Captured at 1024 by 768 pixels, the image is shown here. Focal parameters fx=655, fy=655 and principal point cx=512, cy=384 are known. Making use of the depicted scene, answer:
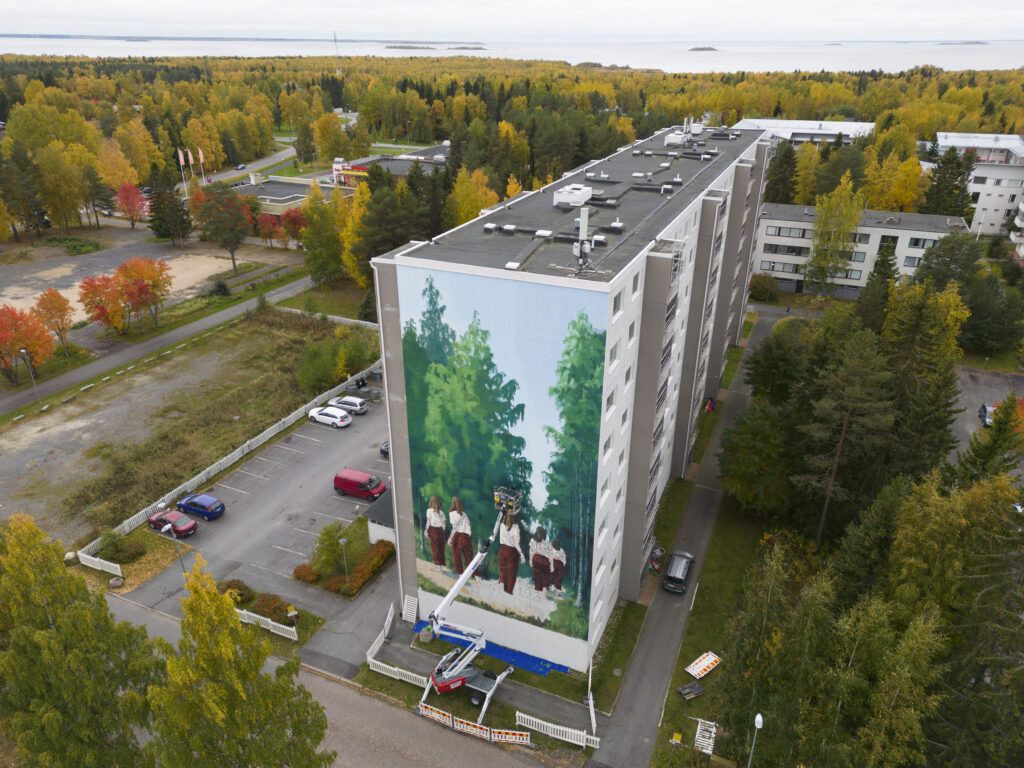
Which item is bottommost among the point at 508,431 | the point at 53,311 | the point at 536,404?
the point at 53,311

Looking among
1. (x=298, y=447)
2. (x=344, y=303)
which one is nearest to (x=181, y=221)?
(x=344, y=303)

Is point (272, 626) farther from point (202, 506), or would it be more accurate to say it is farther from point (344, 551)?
point (202, 506)

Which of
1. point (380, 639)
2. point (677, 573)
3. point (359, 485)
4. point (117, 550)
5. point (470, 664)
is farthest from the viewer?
point (359, 485)

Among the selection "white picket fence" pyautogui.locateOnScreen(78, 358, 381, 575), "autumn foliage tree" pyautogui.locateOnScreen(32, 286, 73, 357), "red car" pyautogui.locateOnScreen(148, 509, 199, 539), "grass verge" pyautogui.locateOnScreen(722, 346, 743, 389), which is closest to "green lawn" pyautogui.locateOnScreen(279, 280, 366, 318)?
"white picket fence" pyautogui.locateOnScreen(78, 358, 381, 575)

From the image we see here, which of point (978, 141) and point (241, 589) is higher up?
point (978, 141)

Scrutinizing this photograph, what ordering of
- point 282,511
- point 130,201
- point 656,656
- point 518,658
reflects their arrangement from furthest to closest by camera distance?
point 130,201 < point 282,511 < point 656,656 < point 518,658

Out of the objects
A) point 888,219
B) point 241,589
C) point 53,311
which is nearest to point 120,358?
point 53,311

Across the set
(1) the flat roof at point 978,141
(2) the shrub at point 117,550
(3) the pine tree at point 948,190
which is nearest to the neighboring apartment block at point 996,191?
(1) the flat roof at point 978,141

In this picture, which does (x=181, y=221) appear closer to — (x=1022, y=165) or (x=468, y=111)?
(x=468, y=111)
